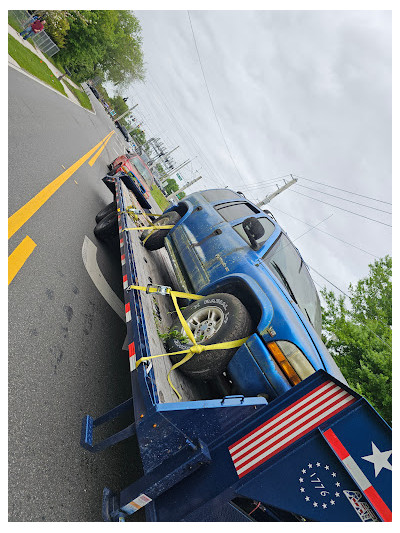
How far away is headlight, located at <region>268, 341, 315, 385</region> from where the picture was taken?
96.4 inches

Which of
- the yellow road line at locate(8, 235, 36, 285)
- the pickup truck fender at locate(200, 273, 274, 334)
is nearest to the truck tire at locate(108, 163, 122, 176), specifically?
the yellow road line at locate(8, 235, 36, 285)

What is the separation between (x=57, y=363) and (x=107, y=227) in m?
3.00

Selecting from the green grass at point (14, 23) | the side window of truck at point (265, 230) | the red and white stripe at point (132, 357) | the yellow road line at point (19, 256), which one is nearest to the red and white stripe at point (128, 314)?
the red and white stripe at point (132, 357)

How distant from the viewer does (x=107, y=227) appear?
17.2 feet

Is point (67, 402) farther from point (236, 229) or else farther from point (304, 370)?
point (236, 229)

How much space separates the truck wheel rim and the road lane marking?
1404mm

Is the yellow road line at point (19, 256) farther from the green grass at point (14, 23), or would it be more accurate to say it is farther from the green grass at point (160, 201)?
the green grass at point (160, 201)

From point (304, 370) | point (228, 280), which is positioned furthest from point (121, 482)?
point (228, 280)

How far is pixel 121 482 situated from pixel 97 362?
1.09m

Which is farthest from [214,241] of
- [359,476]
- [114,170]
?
[114,170]

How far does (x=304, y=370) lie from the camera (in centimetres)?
247

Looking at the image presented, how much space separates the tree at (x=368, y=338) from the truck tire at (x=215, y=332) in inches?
221

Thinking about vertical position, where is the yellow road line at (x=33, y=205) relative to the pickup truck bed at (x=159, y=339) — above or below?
above

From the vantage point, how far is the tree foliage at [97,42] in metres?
16.6
